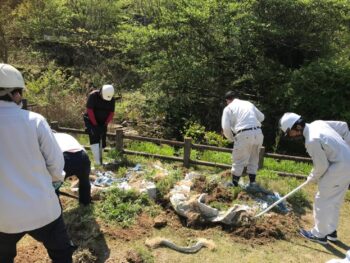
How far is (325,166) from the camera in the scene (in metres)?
5.16

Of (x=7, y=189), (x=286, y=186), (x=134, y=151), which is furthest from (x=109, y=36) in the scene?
(x=7, y=189)

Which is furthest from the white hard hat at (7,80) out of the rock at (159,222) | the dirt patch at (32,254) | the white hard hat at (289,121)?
the white hard hat at (289,121)

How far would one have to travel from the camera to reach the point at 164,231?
5.43 m

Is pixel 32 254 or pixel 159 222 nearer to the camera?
pixel 32 254

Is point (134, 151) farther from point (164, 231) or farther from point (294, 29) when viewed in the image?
point (294, 29)

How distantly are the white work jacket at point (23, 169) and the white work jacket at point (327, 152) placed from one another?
136 inches

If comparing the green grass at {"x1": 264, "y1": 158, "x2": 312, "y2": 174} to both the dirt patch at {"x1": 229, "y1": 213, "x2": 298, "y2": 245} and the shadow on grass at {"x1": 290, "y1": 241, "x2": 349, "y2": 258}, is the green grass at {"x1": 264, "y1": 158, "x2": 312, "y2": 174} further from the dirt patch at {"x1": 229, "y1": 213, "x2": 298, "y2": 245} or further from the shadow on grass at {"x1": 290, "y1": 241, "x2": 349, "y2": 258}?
the shadow on grass at {"x1": 290, "y1": 241, "x2": 349, "y2": 258}

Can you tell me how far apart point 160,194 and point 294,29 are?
7432mm

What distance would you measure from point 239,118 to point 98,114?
2.68 m

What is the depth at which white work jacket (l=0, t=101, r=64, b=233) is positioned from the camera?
9.52 ft

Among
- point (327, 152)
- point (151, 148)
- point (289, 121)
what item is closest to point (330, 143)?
point (327, 152)

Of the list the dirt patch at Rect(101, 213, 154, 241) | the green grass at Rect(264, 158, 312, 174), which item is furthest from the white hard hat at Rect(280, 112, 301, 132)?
the green grass at Rect(264, 158, 312, 174)

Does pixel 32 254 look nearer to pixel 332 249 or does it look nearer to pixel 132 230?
pixel 132 230

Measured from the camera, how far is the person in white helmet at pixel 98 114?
23.8 feet
